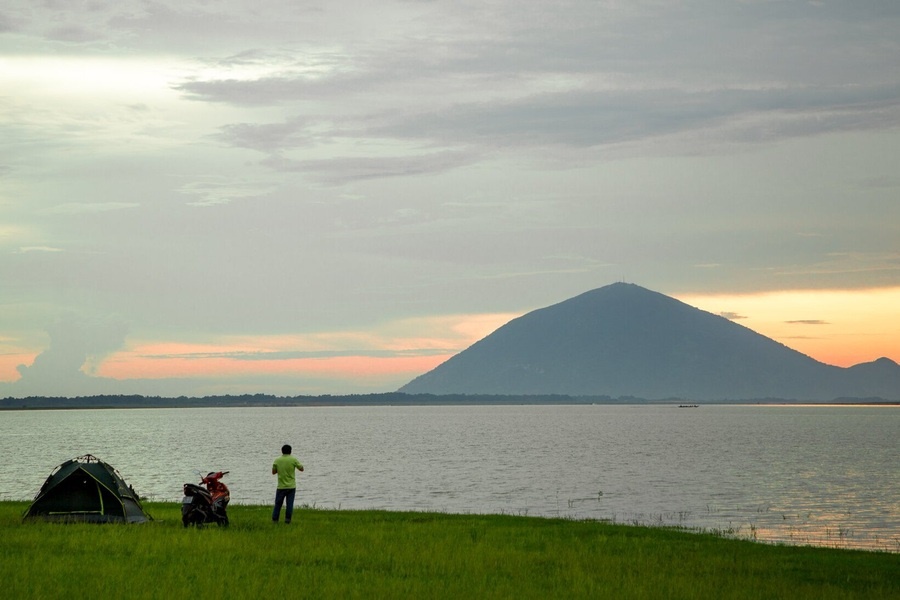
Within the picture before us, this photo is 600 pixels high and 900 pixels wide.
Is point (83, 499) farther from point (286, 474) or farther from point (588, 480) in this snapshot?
point (588, 480)

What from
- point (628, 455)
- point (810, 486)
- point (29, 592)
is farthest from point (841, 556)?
point (628, 455)

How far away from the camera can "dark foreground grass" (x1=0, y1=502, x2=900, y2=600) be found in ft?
70.8

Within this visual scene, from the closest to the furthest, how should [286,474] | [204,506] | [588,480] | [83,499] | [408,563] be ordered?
[408,563] → [204,506] → [286,474] → [83,499] → [588,480]

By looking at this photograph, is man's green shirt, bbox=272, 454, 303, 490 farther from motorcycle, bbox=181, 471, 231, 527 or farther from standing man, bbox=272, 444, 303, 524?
motorcycle, bbox=181, 471, 231, 527

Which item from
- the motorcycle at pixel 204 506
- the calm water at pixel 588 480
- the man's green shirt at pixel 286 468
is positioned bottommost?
the calm water at pixel 588 480

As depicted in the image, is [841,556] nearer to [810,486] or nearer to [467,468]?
[810,486]

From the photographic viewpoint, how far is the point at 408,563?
84.3 ft

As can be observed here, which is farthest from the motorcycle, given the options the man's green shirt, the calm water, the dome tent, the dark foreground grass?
the calm water

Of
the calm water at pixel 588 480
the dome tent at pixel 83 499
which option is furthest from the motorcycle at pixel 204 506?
the calm water at pixel 588 480

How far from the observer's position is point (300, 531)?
3238 centimetres

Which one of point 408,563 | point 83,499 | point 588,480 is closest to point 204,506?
point 83,499

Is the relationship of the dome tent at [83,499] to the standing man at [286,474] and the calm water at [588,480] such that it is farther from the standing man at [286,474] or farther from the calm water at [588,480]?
the calm water at [588,480]

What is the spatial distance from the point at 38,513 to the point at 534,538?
16.6 meters

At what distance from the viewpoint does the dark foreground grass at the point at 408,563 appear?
70.8ft
